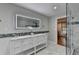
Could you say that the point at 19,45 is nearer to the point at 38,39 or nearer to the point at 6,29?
the point at 6,29

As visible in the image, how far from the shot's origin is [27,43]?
7.32 feet

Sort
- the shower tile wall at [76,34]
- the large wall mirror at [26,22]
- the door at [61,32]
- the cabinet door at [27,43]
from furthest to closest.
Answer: the door at [61,32] < the large wall mirror at [26,22] < the cabinet door at [27,43] < the shower tile wall at [76,34]

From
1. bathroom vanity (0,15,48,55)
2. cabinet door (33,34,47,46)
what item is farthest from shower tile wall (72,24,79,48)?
cabinet door (33,34,47,46)

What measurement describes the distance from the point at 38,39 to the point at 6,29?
38.9 inches

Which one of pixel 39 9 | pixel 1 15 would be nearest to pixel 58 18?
pixel 39 9

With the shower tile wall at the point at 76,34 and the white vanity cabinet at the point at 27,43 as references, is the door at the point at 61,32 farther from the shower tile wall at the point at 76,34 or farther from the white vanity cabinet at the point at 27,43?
the shower tile wall at the point at 76,34

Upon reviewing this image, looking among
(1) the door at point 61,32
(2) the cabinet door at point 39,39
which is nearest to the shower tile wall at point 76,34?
(1) the door at point 61,32

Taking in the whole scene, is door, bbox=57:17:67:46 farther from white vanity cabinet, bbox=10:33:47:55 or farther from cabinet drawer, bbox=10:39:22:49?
cabinet drawer, bbox=10:39:22:49

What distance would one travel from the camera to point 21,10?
2.28 meters

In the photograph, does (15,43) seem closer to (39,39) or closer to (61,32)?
(39,39)

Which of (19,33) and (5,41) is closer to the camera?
(5,41)

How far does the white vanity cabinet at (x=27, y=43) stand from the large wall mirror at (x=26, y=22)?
29cm

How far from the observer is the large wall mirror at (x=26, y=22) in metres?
2.26

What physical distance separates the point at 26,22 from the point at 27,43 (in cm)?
57
